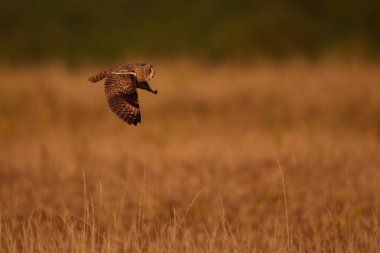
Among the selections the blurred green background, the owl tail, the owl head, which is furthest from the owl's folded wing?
the blurred green background

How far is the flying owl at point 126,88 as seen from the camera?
4.06 meters

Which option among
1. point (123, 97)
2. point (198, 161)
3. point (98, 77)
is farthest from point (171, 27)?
point (123, 97)

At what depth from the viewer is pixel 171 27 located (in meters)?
21.0

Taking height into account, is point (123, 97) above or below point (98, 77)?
below

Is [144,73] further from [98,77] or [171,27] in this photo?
[171,27]

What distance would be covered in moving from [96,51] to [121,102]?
14894mm

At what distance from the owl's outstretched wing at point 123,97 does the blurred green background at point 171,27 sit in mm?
10874

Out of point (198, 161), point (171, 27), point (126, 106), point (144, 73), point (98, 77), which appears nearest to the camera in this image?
point (126, 106)

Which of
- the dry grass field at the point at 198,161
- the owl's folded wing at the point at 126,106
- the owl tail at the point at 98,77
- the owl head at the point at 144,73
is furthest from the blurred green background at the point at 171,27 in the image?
the owl's folded wing at the point at 126,106

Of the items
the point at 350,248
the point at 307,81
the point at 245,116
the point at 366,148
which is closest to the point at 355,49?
the point at 307,81

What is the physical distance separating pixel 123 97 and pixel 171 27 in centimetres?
1705

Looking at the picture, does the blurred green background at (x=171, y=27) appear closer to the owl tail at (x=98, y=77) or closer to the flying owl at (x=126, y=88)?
the owl tail at (x=98, y=77)

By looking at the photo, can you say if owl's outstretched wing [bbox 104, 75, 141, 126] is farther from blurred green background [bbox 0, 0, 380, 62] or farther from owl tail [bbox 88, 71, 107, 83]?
blurred green background [bbox 0, 0, 380, 62]

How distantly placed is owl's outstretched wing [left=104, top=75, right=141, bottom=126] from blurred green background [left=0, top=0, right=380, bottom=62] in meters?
10.9
